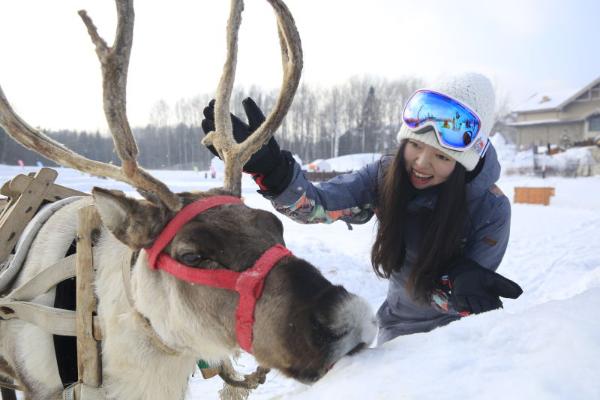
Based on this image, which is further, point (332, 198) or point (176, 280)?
point (332, 198)

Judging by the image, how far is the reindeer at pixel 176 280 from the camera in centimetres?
160

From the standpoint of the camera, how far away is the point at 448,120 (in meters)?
2.41

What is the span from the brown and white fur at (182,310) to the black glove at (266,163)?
389 mm

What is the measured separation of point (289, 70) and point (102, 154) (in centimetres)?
7371

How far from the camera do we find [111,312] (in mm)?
2182

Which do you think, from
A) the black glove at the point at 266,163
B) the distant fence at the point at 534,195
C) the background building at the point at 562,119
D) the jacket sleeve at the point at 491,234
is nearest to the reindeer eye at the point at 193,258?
the black glove at the point at 266,163

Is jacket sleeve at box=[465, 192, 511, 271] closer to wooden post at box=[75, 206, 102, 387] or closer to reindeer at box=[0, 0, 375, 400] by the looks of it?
reindeer at box=[0, 0, 375, 400]

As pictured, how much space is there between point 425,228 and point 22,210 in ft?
8.07

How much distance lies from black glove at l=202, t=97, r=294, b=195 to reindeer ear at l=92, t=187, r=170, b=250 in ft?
1.97

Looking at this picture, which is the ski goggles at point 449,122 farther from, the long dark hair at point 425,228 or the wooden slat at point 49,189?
the wooden slat at point 49,189

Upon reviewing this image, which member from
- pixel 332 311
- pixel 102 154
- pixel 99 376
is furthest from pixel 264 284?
pixel 102 154

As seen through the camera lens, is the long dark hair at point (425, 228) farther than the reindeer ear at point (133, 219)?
Yes

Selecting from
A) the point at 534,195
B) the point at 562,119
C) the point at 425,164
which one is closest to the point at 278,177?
the point at 425,164

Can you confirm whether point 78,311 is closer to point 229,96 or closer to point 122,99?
point 122,99
